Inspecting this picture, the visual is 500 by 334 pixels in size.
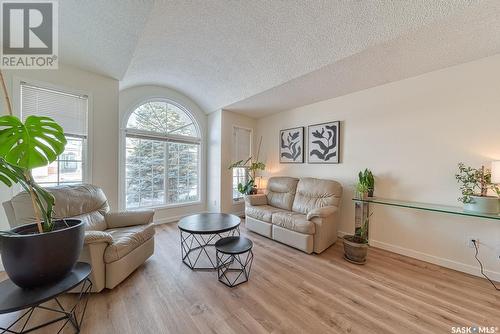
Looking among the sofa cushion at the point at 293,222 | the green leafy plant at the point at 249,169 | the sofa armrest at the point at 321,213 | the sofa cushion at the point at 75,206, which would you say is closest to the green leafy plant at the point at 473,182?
the sofa armrest at the point at 321,213

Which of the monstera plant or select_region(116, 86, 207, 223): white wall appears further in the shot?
select_region(116, 86, 207, 223): white wall

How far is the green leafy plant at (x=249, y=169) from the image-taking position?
4121 mm

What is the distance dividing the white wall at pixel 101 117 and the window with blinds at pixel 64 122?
0.11 metres

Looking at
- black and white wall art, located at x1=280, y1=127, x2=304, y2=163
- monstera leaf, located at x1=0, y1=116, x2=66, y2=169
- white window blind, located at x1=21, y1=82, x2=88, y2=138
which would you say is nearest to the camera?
monstera leaf, located at x1=0, y1=116, x2=66, y2=169

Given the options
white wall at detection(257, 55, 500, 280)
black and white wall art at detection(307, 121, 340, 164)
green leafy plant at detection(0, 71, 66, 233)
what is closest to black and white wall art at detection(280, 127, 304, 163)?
black and white wall art at detection(307, 121, 340, 164)

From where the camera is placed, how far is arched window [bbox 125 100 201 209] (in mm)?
3627

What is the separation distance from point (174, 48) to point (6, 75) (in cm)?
194

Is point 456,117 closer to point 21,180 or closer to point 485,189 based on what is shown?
point 485,189

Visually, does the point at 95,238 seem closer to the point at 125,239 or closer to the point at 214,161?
the point at 125,239

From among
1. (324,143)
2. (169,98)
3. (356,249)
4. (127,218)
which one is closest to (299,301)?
(356,249)

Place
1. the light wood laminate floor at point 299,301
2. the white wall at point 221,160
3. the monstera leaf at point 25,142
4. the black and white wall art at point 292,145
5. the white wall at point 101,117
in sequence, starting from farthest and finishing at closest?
the white wall at point 221,160
the black and white wall art at point 292,145
the white wall at point 101,117
the light wood laminate floor at point 299,301
the monstera leaf at point 25,142

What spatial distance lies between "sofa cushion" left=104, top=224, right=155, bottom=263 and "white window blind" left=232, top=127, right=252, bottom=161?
2.56 m

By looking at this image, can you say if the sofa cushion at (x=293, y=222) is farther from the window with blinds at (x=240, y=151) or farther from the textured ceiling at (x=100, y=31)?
the textured ceiling at (x=100, y=31)

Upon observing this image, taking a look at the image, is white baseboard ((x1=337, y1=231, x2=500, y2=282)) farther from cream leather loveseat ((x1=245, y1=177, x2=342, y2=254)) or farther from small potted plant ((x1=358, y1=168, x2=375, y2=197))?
small potted plant ((x1=358, y1=168, x2=375, y2=197))
